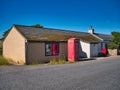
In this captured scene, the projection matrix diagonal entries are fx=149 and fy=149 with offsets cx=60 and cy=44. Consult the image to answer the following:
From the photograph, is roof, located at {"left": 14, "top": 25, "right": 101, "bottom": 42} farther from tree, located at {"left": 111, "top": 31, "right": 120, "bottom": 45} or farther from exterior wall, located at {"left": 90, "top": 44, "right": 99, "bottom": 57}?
tree, located at {"left": 111, "top": 31, "right": 120, "bottom": 45}

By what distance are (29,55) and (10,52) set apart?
3.98m

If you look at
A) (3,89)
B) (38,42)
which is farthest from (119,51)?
(3,89)

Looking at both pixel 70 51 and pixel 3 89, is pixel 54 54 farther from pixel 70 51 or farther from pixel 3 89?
pixel 3 89

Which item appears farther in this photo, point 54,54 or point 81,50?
point 81,50

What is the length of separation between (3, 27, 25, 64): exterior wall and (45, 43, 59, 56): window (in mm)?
3131

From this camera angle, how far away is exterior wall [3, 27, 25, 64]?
1734 cm

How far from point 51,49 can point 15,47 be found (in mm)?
4523

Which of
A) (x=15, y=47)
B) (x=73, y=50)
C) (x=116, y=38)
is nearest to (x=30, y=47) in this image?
(x=15, y=47)

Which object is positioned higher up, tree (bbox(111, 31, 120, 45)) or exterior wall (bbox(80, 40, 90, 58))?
tree (bbox(111, 31, 120, 45))

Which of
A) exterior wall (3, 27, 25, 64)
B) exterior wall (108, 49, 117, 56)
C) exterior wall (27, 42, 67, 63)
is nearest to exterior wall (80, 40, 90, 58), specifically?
exterior wall (108, 49, 117, 56)

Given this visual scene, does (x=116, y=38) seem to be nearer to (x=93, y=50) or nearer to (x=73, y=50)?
(x=93, y=50)

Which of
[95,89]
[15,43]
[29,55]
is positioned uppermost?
[15,43]

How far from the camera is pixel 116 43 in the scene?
1213 inches

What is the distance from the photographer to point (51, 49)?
19438 millimetres
